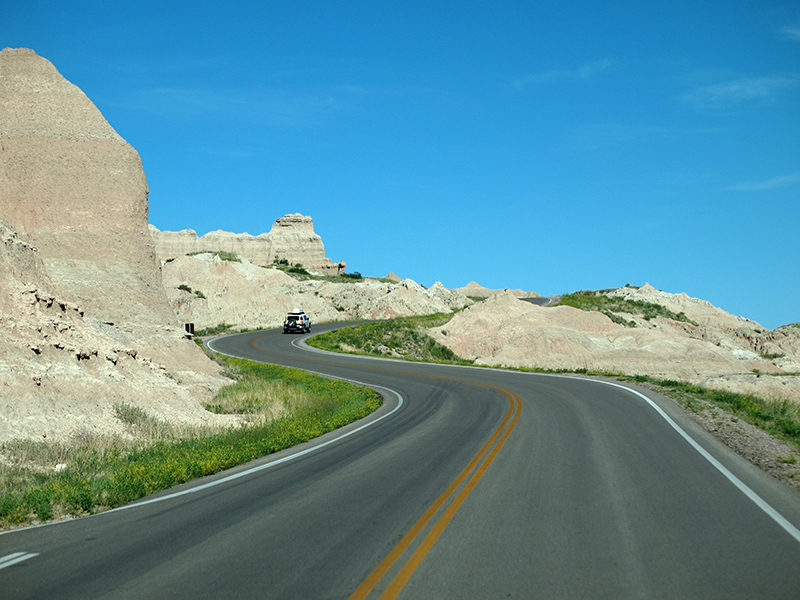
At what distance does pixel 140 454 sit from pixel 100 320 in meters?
14.8

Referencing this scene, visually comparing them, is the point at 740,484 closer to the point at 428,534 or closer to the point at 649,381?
the point at 428,534

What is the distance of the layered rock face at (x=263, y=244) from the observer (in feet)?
534

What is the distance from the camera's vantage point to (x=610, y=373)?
29.5 meters

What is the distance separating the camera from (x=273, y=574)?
19.3 ft

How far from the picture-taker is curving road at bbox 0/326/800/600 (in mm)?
5672

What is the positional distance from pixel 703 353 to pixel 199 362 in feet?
Result: 111

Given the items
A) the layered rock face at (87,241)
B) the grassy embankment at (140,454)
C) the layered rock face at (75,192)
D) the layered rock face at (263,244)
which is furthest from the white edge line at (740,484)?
the layered rock face at (263,244)

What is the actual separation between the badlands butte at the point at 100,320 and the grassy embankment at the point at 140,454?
1.06 meters

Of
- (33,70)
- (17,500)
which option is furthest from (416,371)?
(17,500)

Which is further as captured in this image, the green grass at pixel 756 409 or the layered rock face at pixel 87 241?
the layered rock face at pixel 87 241

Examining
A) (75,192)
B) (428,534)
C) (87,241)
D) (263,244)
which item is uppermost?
(263,244)

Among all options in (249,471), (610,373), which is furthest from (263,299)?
→ (249,471)

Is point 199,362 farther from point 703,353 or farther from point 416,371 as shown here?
point 703,353

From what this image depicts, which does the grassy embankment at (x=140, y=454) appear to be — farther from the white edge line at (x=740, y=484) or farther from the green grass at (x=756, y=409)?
the green grass at (x=756, y=409)
